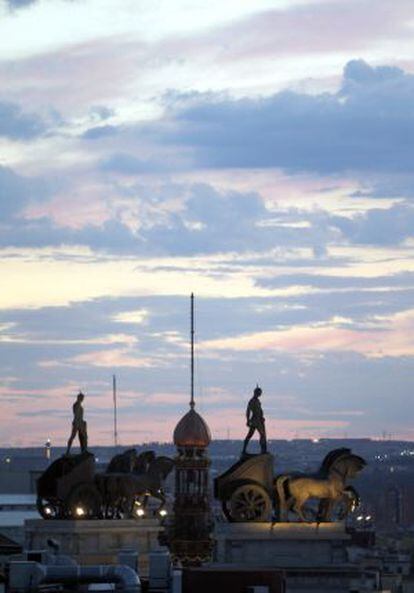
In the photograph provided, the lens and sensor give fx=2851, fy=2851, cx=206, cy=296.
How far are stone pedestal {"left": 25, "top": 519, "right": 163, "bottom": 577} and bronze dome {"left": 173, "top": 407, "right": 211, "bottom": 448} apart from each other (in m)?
4.46

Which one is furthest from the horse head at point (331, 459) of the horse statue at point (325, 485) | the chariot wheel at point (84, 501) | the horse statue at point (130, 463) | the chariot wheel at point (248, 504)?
the horse statue at point (130, 463)

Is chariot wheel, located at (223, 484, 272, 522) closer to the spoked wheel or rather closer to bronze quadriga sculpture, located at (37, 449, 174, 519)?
bronze quadriga sculpture, located at (37, 449, 174, 519)

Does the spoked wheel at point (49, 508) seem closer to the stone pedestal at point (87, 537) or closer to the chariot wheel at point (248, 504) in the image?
the stone pedestal at point (87, 537)

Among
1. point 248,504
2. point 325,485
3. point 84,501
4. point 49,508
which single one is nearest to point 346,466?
point 325,485

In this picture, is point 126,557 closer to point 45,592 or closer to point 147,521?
point 45,592

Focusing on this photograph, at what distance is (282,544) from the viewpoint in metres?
76.2

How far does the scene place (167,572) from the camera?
Result: 194ft

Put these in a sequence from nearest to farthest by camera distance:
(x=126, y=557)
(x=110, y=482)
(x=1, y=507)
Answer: (x=126, y=557)
(x=110, y=482)
(x=1, y=507)

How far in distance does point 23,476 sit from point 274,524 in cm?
9216

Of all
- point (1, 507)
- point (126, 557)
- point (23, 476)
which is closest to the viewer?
point (126, 557)

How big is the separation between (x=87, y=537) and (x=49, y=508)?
Answer: 5.31ft

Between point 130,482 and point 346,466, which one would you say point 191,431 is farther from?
point 346,466

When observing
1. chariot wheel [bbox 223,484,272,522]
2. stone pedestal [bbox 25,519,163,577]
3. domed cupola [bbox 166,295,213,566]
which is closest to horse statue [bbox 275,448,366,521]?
chariot wheel [bbox 223,484,272,522]

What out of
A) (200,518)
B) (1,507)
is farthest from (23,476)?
(200,518)
